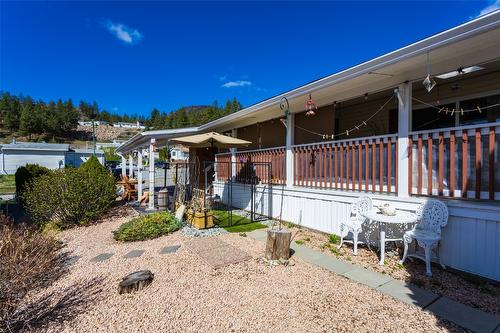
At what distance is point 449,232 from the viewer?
12.8 feet

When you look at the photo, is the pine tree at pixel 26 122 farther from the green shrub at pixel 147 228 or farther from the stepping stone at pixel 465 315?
the stepping stone at pixel 465 315

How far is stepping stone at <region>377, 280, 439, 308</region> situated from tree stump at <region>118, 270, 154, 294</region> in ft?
10.2

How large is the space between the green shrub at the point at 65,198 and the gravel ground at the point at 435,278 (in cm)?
656

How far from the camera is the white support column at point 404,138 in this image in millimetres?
4504

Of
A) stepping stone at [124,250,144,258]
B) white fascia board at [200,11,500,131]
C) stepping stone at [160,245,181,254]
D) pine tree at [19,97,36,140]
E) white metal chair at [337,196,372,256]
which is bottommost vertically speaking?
stepping stone at [124,250,144,258]

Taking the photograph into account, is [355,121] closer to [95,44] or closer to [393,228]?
[393,228]

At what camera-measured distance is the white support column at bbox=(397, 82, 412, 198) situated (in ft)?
14.8

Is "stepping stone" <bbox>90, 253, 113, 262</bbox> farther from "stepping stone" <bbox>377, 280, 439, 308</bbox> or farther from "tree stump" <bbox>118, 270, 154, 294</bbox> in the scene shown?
"stepping stone" <bbox>377, 280, 439, 308</bbox>

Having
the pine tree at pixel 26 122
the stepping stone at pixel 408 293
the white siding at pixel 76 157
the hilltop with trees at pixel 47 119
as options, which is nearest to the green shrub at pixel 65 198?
the stepping stone at pixel 408 293

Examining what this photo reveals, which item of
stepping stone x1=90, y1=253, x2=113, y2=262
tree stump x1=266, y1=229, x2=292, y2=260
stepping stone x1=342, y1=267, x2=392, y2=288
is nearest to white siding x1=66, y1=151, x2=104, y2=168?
stepping stone x1=90, y1=253, x2=113, y2=262

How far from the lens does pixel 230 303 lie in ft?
10.2

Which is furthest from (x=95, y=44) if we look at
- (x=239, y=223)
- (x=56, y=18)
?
(x=239, y=223)

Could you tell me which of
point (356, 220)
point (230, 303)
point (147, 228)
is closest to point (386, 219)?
point (356, 220)

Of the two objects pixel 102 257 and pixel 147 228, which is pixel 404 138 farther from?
pixel 102 257
